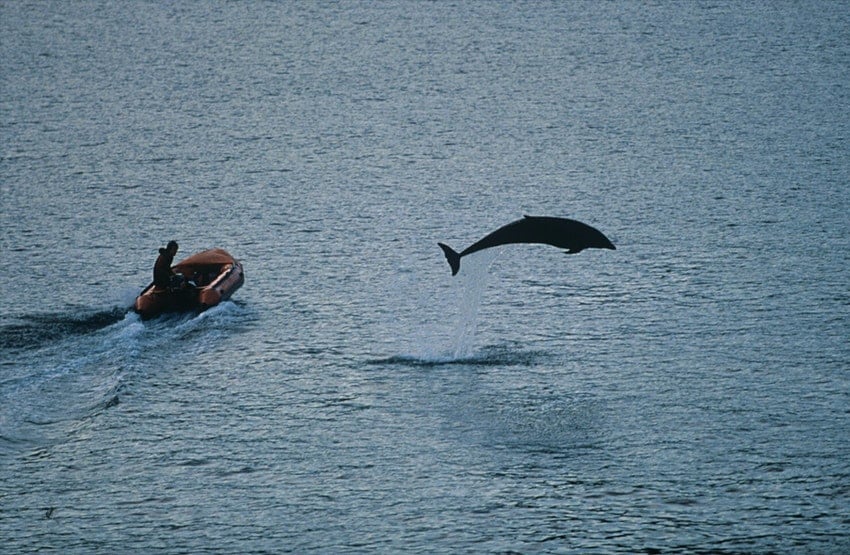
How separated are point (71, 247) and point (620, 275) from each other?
2159cm

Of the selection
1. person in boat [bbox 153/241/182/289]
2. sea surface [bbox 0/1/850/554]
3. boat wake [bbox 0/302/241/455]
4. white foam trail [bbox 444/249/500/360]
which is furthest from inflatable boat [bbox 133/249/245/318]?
white foam trail [bbox 444/249/500/360]

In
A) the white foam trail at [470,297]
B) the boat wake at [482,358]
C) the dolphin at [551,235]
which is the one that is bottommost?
the boat wake at [482,358]

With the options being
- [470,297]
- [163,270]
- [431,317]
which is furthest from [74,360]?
[470,297]

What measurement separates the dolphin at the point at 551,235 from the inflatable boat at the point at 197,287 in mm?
10342

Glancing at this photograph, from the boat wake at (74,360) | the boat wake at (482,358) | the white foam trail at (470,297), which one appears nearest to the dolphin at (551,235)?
the boat wake at (482,358)

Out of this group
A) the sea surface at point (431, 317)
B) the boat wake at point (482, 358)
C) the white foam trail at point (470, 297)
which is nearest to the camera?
the sea surface at point (431, 317)

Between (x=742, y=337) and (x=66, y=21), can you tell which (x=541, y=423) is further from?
(x=66, y=21)

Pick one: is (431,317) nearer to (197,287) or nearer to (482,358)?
(482,358)

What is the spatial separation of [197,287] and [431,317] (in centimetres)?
781

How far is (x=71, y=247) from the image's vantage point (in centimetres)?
5431

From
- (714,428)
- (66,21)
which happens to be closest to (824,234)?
(714,428)

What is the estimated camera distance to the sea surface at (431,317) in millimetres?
33062

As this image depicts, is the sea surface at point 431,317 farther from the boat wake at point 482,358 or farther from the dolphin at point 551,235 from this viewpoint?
the dolphin at point 551,235

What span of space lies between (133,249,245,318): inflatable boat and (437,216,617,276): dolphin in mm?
10342
